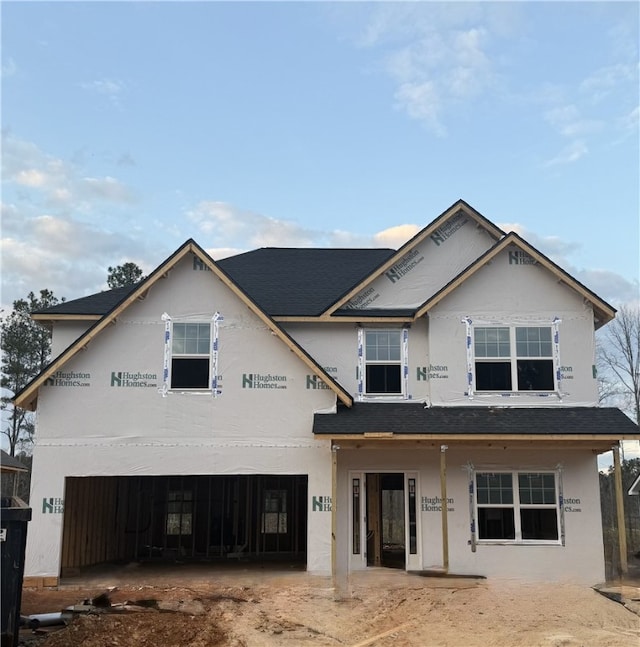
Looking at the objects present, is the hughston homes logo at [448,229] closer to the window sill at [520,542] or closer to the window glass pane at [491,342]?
the window glass pane at [491,342]

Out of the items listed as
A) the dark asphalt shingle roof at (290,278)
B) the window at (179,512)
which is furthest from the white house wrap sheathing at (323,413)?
the window at (179,512)

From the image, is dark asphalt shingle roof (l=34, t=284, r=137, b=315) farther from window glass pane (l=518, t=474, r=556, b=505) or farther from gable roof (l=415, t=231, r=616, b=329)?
window glass pane (l=518, t=474, r=556, b=505)

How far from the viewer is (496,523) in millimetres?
16156

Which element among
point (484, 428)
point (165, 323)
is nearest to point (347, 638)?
point (484, 428)

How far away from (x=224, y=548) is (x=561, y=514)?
30.7ft

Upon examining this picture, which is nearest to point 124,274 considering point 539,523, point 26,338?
point 26,338

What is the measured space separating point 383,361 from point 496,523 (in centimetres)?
454

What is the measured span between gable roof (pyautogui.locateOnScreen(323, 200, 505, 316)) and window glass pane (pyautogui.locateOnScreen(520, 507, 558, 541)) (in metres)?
6.41

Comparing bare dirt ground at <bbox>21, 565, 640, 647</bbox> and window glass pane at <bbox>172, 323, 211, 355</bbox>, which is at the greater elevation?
window glass pane at <bbox>172, 323, 211, 355</bbox>

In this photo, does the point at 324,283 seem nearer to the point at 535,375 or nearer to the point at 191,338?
the point at 191,338

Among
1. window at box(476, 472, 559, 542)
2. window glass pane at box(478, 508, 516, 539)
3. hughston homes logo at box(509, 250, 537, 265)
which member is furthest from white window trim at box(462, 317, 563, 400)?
window glass pane at box(478, 508, 516, 539)

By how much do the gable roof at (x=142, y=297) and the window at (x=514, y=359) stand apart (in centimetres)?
335

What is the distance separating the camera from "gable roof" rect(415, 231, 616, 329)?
1673cm

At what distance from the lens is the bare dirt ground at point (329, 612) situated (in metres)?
10.4
